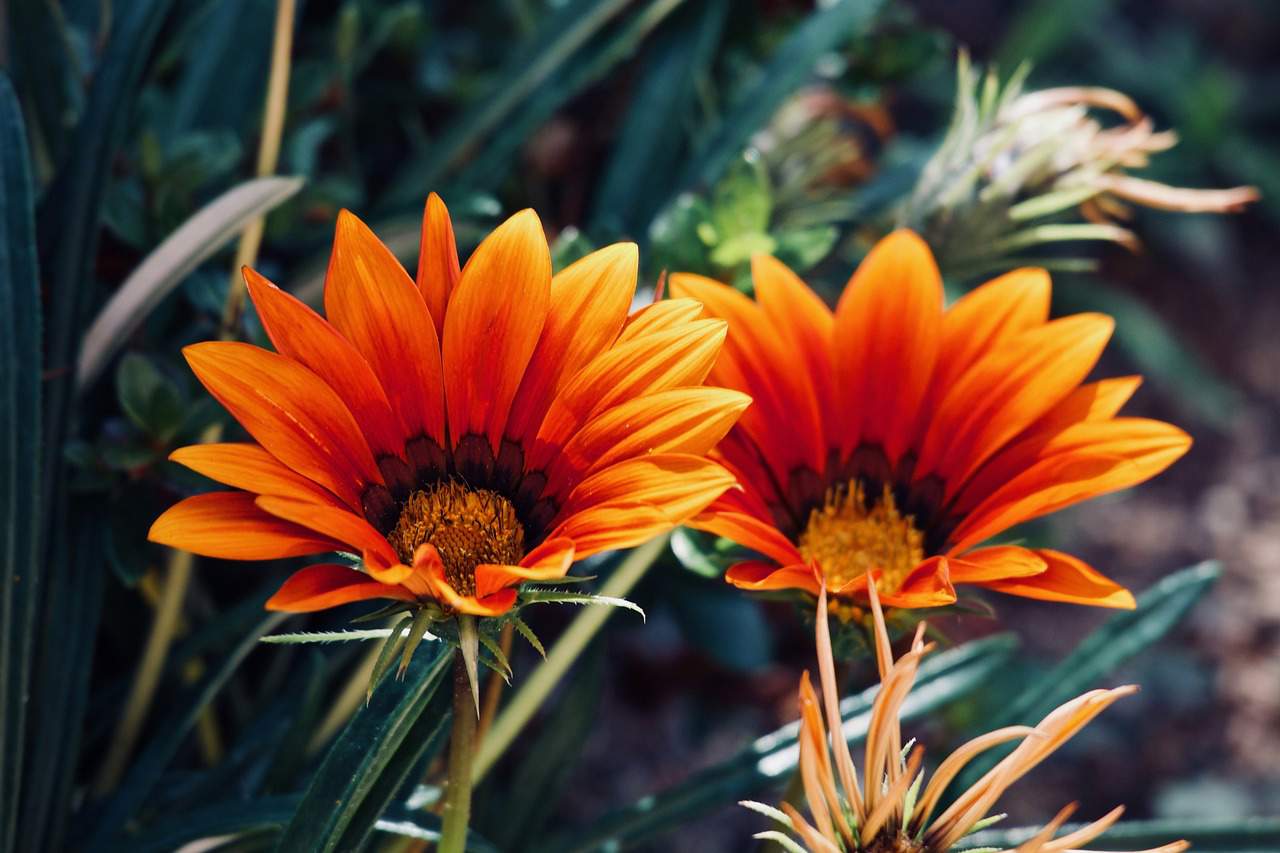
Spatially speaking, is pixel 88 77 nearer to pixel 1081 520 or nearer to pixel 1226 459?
pixel 1081 520

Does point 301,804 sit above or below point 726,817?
below

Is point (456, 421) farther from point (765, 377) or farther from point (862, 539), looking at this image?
point (862, 539)

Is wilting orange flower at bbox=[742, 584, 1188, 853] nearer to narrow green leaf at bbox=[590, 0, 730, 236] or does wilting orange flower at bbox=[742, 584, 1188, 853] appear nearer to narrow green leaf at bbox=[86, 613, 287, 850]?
narrow green leaf at bbox=[86, 613, 287, 850]

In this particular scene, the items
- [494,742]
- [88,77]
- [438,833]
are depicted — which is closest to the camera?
[438,833]

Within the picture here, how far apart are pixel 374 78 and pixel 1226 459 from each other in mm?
1516

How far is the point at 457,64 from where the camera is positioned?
1424 mm

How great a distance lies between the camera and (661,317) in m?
0.65

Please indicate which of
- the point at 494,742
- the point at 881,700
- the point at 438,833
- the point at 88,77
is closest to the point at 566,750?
the point at 494,742

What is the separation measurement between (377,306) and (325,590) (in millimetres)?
165

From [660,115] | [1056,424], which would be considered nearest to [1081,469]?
[1056,424]

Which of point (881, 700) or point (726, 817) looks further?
point (726, 817)

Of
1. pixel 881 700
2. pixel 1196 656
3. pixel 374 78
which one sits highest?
pixel 374 78

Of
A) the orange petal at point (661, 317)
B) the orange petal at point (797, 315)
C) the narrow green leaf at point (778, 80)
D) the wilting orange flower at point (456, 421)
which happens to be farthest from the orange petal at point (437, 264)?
the narrow green leaf at point (778, 80)

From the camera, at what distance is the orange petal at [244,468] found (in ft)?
1.88
